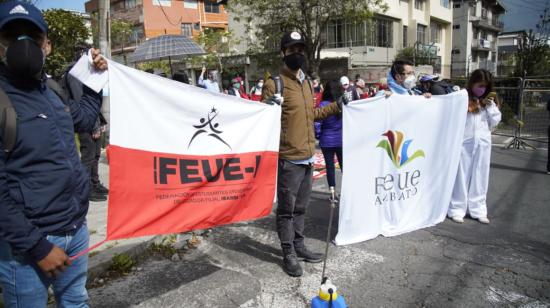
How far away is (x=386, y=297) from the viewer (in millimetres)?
3180

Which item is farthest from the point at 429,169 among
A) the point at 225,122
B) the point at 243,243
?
the point at 225,122

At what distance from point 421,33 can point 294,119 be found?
43.7 metres

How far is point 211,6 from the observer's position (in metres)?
46.6

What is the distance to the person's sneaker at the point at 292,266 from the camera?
3527 mm

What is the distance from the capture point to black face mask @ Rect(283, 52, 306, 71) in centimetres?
353

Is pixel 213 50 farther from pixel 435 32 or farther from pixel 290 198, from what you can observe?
pixel 435 32

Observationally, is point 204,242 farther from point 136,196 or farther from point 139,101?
point 139,101

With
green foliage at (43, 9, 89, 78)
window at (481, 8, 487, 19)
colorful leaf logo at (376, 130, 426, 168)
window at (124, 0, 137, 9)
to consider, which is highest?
window at (481, 8, 487, 19)

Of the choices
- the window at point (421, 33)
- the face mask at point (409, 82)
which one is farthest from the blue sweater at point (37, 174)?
the window at point (421, 33)

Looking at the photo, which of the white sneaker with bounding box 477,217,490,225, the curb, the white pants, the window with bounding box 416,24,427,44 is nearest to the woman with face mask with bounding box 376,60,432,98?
the white pants

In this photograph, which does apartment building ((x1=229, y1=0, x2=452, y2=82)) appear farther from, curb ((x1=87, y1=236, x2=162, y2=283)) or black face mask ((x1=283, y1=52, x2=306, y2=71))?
curb ((x1=87, y1=236, x2=162, y2=283))

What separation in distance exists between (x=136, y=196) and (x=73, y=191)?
80 cm

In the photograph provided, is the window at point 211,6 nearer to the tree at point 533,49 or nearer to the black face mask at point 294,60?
the tree at point 533,49

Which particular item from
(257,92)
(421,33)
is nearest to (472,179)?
(257,92)
